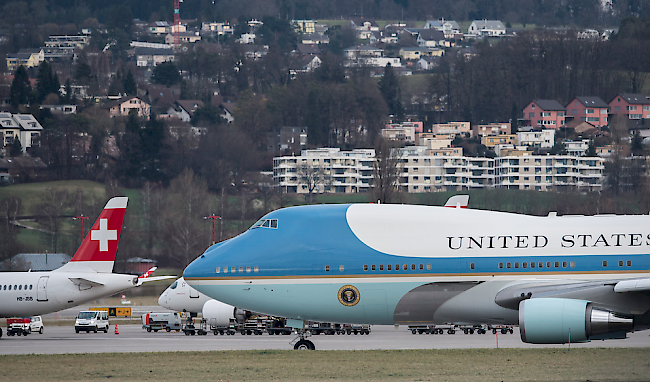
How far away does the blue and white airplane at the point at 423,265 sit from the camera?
32.2 m

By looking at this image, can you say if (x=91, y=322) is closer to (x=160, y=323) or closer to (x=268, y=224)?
(x=160, y=323)

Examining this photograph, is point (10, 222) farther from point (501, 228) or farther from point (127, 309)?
point (501, 228)

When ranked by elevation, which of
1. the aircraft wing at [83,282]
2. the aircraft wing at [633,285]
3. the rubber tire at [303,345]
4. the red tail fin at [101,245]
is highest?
the red tail fin at [101,245]

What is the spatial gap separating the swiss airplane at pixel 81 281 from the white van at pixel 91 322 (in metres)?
3.25

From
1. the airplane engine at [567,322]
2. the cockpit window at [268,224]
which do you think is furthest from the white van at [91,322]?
the airplane engine at [567,322]

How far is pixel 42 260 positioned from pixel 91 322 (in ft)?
200

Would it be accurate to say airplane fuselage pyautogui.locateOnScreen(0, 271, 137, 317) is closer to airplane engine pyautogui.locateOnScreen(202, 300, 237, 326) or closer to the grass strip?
airplane engine pyautogui.locateOnScreen(202, 300, 237, 326)

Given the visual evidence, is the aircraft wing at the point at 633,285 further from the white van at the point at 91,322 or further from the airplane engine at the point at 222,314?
the white van at the point at 91,322

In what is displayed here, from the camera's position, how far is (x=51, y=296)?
55.0 meters

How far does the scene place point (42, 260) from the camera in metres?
117

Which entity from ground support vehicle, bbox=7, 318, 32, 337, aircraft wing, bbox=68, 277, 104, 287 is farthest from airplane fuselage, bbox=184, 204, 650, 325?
ground support vehicle, bbox=7, 318, 32, 337

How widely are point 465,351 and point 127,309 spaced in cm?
4172

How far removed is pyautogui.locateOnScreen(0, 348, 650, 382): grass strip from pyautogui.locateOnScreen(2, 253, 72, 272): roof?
78332 millimetres

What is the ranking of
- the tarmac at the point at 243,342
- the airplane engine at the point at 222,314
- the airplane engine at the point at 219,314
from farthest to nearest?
the airplane engine at the point at 219,314
the airplane engine at the point at 222,314
the tarmac at the point at 243,342
